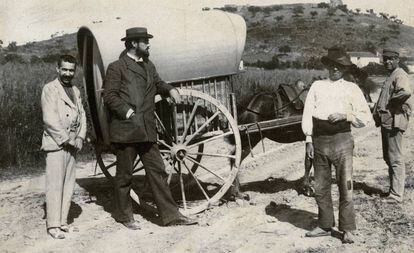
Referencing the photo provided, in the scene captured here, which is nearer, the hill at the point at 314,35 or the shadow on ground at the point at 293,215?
the shadow on ground at the point at 293,215

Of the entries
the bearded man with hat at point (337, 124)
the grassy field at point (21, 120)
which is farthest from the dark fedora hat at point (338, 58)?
the grassy field at point (21, 120)

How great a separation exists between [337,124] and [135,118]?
2.33 metres

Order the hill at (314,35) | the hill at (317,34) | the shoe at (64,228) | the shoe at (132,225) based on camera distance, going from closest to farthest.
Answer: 1. the shoe at (64,228)
2. the shoe at (132,225)
3. the hill at (314,35)
4. the hill at (317,34)

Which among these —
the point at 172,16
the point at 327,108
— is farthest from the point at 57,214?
the point at 327,108

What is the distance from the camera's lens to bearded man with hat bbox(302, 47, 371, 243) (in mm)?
5348

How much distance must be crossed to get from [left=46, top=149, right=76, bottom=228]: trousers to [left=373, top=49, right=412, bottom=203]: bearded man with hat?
453 cm

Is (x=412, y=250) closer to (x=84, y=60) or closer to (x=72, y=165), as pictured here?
(x=72, y=165)

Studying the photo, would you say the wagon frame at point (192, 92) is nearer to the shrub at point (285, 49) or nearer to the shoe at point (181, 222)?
the shoe at point (181, 222)

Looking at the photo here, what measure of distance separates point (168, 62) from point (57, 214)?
2.35 metres

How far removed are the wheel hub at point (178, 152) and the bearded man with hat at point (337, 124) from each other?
1762 mm

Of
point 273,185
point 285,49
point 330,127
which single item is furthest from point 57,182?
point 285,49

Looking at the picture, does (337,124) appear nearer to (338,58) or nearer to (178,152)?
(338,58)

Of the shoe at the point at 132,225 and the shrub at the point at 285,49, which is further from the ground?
the shoe at the point at 132,225

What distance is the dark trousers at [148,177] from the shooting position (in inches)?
242
